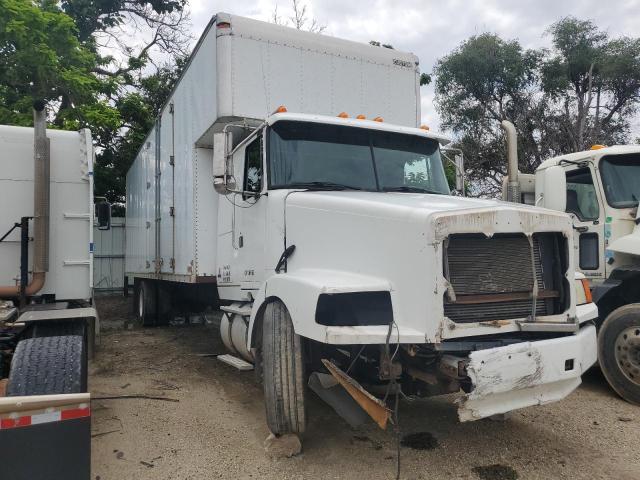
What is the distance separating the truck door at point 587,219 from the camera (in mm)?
6113

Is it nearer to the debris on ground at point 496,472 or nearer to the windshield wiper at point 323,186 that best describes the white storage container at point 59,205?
the windshield wiper at point 323,186

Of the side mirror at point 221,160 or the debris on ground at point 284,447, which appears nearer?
the debris on ground at point 284,447

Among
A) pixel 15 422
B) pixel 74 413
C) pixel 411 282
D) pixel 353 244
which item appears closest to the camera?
pixel 15 422

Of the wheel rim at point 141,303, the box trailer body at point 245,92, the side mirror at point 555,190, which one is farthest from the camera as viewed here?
the wheel rim at point 141,303

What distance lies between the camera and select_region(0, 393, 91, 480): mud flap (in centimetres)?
250

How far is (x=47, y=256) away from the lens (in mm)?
4570

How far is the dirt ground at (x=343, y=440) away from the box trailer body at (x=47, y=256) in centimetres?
90

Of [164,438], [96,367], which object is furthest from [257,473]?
[96,367]

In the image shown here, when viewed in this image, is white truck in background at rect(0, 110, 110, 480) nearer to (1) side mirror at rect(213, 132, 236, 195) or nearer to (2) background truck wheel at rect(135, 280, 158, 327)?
(1) side mirror at rect(213, 132, 236, 195)

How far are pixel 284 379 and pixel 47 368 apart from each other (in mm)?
1565

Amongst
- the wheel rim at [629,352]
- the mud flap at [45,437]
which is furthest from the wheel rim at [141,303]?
the wheel rim at [629,352]

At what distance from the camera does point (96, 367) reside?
6.85 meters

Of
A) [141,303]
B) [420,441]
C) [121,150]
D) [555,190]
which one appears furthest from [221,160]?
[121,150]

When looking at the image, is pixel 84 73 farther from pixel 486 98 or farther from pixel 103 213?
pixel 486 98
